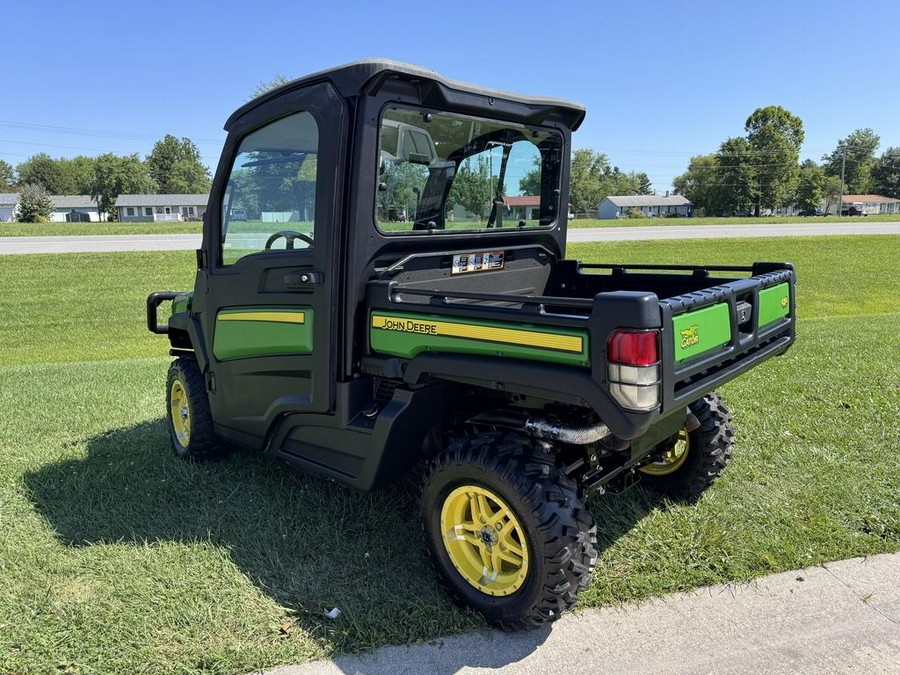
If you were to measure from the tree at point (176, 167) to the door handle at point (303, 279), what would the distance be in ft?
330

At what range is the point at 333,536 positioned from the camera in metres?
3.32

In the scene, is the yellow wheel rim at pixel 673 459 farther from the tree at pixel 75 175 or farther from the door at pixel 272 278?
the tree at pixel 75 175

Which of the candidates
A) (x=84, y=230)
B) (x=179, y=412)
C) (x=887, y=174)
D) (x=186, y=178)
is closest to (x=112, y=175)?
(x=186, y=178)

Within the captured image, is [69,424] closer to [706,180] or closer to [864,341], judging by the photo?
[864,341]

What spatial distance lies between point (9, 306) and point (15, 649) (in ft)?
41.4

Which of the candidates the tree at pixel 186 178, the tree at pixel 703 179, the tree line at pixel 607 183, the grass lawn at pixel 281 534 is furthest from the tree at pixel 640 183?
the grass lawn at pixel 281 534

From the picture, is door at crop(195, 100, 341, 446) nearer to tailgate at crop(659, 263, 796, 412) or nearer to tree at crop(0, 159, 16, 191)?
tailgate at crop(659, 263, 796, 412)

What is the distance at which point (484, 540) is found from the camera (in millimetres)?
2736

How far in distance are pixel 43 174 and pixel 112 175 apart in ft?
105

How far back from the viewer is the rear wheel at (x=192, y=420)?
4188 mm

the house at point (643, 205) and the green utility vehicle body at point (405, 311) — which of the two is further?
the house at point (643, 205)

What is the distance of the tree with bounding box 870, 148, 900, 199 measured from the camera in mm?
89625

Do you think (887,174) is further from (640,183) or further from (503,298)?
(503,298)

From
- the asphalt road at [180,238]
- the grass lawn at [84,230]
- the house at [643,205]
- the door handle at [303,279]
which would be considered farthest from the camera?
the house at [643,205]
